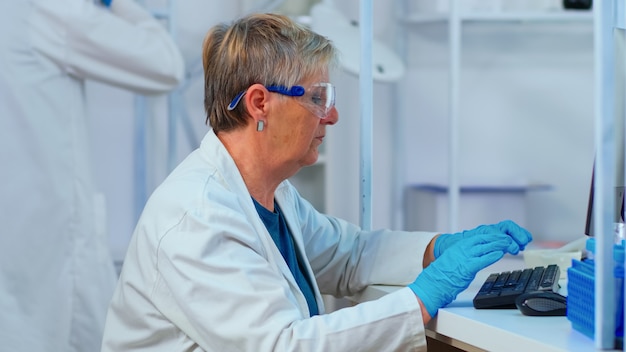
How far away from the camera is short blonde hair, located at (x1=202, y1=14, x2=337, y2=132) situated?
120 cm

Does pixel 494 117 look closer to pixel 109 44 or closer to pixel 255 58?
pixel 109 44

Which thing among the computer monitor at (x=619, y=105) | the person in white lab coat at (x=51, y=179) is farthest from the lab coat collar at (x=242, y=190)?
the person in white lab coat at (x=51, y=179)

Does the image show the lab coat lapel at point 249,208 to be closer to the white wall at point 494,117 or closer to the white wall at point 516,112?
the white wall at point 494,117

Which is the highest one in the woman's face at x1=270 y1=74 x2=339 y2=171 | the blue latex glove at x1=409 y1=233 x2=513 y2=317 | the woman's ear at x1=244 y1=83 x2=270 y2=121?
the woman's ear at x1=244 y1=83 x2=270 y2=121

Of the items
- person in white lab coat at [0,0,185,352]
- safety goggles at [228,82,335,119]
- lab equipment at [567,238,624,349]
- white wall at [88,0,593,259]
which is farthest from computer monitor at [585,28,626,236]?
white wall at [88,0,593,259]

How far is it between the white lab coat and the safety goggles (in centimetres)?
11

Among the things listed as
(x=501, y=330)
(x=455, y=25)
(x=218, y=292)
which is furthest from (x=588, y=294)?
(x=455, y=25)

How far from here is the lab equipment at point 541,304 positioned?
98cm

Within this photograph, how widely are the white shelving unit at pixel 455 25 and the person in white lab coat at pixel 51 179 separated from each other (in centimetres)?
93

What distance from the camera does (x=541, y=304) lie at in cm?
99

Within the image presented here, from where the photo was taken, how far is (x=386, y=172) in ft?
9.39

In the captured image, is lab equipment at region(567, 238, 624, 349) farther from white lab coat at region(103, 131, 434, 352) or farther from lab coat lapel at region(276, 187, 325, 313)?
lab coat lapel at region(276, 187, 325, 313)

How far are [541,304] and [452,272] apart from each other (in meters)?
0.12

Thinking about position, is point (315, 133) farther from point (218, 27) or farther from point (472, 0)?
point (472, 0)
